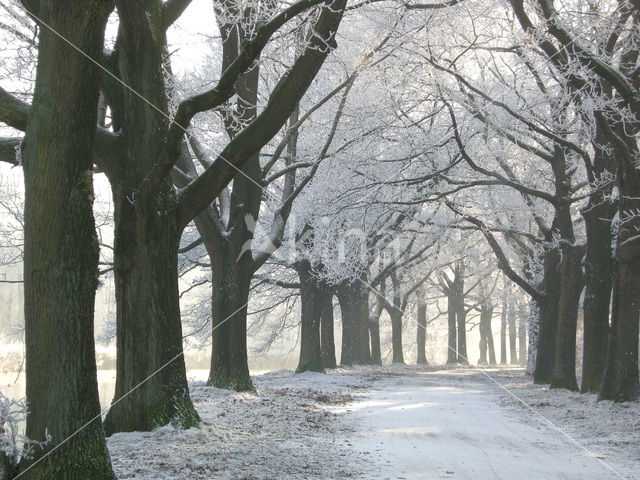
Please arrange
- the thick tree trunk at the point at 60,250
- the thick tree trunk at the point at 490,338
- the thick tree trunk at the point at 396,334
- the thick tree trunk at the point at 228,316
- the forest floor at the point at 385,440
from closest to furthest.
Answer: the thick tree trunk at the point at 60,250 → the forest floor at the point at 385,440 → the thick tree trunk at the point at 228,316 → the thick tree trunk at the point at 396,334 → the thick tree trunk at the point at 490,338

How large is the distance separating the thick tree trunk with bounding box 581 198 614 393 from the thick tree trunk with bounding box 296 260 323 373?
9.88 m

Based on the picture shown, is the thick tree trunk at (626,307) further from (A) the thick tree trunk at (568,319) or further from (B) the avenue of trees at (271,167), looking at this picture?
(A) the thick tree trunk at (568,319)

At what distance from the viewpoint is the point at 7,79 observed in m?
10.3

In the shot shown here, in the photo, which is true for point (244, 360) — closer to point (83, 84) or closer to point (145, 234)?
point (145, 234)

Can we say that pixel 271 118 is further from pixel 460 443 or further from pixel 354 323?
pixel 354 323

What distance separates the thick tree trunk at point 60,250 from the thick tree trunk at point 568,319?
13.5 metres

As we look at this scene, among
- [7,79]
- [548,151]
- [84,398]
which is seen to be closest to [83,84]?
[84,398]

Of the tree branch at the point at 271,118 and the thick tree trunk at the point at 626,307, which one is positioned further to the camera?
the thick tree trunk at the point at 626,307

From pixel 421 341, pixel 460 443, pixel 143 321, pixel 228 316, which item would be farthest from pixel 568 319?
pixel 421 341

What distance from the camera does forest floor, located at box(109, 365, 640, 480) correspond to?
6.68 metres

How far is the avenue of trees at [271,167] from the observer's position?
545 centimetres

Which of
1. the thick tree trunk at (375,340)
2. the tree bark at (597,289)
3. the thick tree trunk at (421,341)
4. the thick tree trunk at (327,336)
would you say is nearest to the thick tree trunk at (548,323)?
the tree bark at (597,289)

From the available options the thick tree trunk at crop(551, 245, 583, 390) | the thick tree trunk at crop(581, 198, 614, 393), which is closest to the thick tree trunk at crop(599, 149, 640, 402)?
the thick tree trunk at crop(581, 198, 614, 393)

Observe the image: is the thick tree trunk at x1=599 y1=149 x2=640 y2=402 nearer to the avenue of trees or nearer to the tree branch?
the avenue of trees
